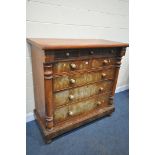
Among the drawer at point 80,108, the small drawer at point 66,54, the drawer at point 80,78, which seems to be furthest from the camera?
the drawer at point 80,108

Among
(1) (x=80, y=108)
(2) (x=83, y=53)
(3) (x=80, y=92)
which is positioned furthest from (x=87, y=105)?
(2) (x=83, y=53)

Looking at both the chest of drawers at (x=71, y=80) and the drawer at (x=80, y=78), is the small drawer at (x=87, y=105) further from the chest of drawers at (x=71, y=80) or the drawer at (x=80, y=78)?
the drawer at (x=80, y=78)

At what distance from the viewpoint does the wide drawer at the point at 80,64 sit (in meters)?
1.30

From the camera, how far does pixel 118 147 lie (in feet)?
5.02

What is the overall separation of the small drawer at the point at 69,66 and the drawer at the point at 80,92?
0.21 metres

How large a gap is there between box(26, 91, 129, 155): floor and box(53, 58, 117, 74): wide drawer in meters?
0.73

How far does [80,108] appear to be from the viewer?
5.38 feet

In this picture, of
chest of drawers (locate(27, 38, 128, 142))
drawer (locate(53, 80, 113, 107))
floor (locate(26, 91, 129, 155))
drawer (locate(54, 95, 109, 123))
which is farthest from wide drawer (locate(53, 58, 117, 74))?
floor (locate(26, 91, 129, 155))

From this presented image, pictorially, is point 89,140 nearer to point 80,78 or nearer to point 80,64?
point 80,78

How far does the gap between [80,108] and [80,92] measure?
7.7 inches

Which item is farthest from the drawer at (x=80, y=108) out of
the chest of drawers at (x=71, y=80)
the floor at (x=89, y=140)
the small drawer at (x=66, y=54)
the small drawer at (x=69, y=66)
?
the small drawer at (x=66, y=54)
